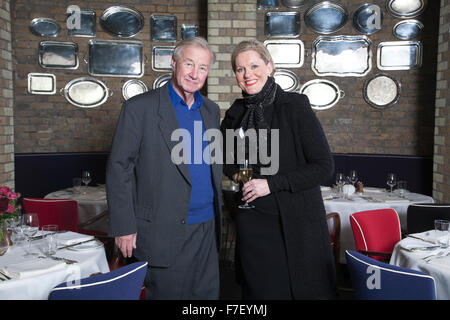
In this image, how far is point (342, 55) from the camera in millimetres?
4828

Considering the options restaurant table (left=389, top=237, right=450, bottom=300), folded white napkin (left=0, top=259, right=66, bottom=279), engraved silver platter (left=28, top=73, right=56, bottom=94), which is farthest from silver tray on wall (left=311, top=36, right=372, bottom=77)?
folded white napkin (left=0, top=259, right=66, bottom=279)

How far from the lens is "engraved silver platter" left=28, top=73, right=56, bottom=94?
15.5 ft

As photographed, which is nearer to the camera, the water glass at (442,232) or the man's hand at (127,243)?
the man's hand at (127,243)

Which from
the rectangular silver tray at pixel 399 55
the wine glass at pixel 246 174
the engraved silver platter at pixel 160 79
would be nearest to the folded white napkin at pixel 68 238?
the wine glass at pixel 246 174

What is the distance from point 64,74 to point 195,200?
3.58 m

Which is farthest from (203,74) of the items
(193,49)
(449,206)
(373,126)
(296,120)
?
(373,126)

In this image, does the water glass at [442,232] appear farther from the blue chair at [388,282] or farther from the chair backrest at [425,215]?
the blue chair at [388,282]

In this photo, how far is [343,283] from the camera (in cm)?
351

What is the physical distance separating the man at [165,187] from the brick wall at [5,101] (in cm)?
247

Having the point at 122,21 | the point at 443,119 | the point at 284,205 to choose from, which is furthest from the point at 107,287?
the point at 122,21

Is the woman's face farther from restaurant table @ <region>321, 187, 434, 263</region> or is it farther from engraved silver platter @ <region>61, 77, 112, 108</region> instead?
engraved silver platter @ <region>61, 77, 112, 108</region>

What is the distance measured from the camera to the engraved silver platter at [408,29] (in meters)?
4.67

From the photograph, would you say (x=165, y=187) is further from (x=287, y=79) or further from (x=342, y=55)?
(x=342, y=55)

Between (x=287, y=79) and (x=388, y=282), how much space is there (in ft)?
12.2
